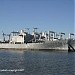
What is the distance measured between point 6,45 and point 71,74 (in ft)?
297

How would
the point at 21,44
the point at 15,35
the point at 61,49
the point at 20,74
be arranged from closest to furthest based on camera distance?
the point at 20,74 → the point at 61,49 → the point at 21,44 → the point at 15,35

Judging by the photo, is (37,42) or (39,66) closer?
(39,66)

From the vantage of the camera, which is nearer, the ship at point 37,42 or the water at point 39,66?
the water at point 39,66

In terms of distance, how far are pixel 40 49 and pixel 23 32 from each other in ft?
72.9

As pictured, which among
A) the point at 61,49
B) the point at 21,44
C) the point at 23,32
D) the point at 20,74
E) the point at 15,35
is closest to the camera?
the point at 20,74

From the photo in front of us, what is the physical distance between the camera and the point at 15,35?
137000mm

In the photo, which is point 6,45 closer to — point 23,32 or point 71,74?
point 23,32

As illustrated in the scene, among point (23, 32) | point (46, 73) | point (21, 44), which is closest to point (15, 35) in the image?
point (23, 32)

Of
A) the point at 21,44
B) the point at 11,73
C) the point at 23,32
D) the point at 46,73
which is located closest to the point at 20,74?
the point at 11,73

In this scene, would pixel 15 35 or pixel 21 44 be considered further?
pixel 15 35

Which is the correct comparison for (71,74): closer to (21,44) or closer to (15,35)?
(21,44)

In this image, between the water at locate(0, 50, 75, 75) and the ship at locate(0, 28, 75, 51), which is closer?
the water at locate(0, 50, 75, 75)

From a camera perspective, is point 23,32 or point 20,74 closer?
point 20,74

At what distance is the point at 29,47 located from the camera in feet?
371
